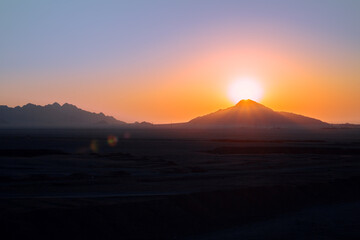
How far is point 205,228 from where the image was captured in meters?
15.9

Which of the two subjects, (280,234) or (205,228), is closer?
(280,234)

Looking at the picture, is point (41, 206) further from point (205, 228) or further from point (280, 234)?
point (280, 234)

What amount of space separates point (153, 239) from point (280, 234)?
13.7 ft

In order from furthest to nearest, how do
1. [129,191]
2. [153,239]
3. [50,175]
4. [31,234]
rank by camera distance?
[50,175] < [129,191] < [153,239] < [31,234]

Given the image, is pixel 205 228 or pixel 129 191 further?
pixel 129 191

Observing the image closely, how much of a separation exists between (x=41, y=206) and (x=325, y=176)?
1872 cm

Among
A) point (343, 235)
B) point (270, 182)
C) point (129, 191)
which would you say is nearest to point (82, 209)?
point (129, 191)

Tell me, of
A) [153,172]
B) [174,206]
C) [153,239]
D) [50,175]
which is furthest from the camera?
[153,172]

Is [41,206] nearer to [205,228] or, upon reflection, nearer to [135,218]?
[135,218]

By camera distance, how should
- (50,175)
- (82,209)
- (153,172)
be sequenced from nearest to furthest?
(82,209) → (50,175) → (153,172)

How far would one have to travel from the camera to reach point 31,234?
13.0 meters

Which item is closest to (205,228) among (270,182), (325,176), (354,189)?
(270,182)

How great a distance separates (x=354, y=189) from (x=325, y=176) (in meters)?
3.94

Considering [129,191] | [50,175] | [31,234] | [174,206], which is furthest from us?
[50,175]
